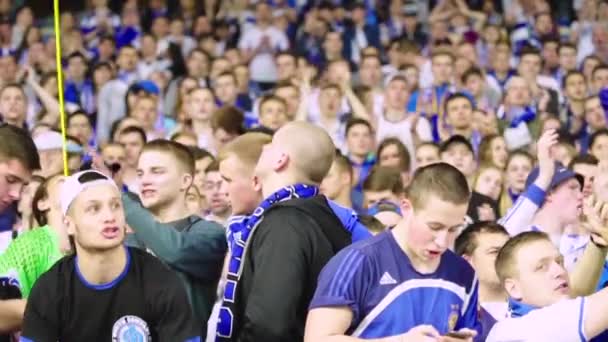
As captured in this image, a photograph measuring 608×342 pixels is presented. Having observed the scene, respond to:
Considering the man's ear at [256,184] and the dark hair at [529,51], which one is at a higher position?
the dark hair at [529,51]

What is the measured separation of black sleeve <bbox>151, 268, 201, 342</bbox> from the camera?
20.8 ft

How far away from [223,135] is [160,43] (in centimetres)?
710

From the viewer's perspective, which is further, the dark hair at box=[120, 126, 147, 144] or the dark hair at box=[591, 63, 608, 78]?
the dark hair at box=[591, 63, 608, 78]

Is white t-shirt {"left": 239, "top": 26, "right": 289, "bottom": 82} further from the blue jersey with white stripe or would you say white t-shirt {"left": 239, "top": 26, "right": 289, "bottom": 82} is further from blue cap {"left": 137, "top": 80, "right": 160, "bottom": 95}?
the blue jersey with white stripe

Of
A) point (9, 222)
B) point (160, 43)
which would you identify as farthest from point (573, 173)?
point (160, 43)

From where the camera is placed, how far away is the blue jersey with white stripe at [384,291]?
580 centimetres

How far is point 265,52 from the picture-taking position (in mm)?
18891

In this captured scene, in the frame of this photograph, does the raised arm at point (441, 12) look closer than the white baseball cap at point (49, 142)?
No

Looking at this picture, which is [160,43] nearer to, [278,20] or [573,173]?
[278,20]

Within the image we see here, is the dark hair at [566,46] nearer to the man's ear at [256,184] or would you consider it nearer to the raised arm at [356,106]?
the raised arm at [356,106]

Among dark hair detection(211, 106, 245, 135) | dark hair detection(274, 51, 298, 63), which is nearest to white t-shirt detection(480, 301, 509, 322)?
dark hair detection(211, 106, 245, 135)

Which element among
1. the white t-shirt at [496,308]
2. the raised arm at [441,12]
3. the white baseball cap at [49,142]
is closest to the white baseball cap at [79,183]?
the white t-shirt at [496,308]

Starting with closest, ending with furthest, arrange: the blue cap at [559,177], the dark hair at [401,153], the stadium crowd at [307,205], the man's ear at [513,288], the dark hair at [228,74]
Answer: the stadium crowd at [307,205]
the man's ear at [513,288]
the blue cap at [559,177]
the dark hair at [401,153]
the dark hair at [228,74]

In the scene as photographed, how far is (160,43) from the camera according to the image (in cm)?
1919
